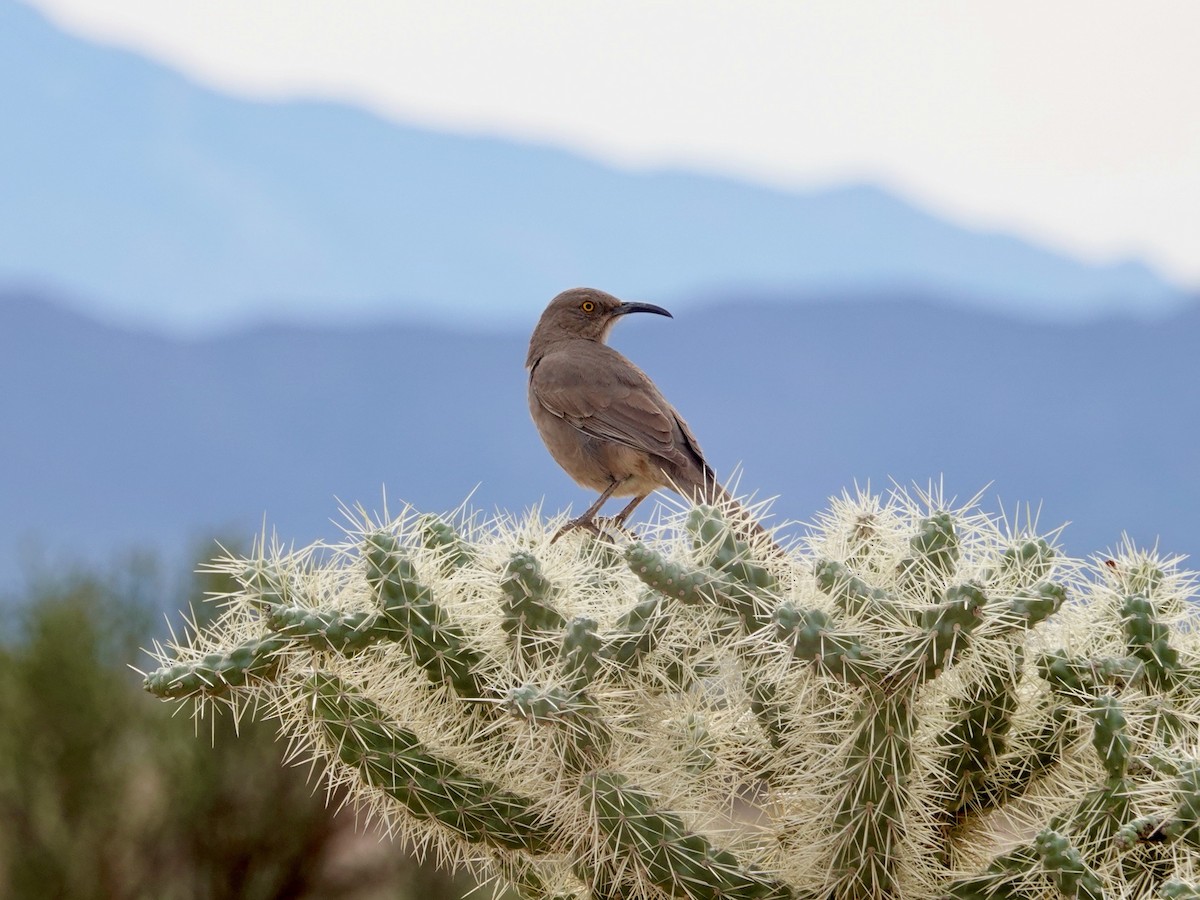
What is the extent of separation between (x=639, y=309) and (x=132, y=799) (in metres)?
6.20

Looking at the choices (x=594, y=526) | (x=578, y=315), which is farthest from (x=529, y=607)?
(x=578, y=315)

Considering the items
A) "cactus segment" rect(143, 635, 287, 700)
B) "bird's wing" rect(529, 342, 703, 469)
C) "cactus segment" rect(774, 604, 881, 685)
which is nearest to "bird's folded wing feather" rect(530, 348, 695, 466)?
"bird's wing" rect(529, 342, 703, 469)

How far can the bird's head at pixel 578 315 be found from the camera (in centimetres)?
520

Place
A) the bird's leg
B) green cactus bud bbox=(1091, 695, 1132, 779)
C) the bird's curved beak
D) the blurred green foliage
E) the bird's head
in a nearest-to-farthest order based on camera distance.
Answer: green cactus bud bbox=(1091, 695, 1132, 779), the bird's leg, the bird's curved beak, the bird's head, the blurred green foliage

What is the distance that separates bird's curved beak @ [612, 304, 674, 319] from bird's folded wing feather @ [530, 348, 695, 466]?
23 centimetres

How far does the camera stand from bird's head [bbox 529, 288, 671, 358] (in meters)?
5.20

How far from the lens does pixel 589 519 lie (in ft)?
12.2

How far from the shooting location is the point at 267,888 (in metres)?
9.30

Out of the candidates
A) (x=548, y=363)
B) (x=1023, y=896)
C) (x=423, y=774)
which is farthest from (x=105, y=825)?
(x=1023, y=896)

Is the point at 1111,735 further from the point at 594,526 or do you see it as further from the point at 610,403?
the point at 610,403

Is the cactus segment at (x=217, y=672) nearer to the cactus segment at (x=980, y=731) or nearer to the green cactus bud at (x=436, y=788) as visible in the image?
the green cactus bud at (x=436, y=788)

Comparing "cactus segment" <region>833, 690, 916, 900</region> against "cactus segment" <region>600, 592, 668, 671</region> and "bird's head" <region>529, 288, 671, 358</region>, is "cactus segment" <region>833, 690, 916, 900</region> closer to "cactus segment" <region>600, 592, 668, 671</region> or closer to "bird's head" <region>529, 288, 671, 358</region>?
"cactus segment" <region>600, 592, 668, 671</region>

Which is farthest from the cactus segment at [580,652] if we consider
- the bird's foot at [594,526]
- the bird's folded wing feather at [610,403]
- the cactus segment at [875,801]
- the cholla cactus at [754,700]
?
the bird's folded wing feather at [610,403]

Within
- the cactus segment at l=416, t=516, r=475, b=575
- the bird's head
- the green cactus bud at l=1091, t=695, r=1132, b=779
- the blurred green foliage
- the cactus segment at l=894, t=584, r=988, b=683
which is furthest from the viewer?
the blurred green foliage
